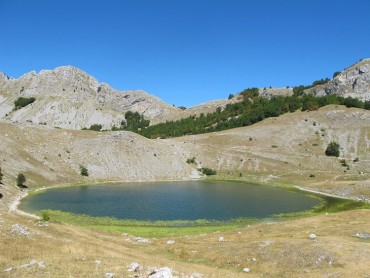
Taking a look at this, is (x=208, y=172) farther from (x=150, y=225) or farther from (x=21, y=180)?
(x=150, y=225)

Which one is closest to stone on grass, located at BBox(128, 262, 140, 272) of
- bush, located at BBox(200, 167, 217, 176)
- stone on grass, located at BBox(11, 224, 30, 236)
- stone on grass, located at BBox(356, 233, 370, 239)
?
stone on grass, located at BBox(11, 224, 30, 236)

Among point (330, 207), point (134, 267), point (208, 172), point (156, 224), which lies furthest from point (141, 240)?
point (208, 172)

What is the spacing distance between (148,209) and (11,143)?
228 ft

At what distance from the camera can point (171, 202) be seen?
8256 centimetres

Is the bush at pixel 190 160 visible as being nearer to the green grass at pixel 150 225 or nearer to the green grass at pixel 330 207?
the green grass at pixel 330 207

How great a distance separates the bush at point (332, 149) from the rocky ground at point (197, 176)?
3212mm

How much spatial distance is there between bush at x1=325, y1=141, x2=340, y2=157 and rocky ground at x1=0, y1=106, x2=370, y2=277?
3.21m

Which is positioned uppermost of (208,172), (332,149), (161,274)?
(332,149)

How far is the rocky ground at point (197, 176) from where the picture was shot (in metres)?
32.0

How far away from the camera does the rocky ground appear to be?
32.0 meters

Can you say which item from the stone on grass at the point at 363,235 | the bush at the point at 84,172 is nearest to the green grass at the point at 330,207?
the stone on grass at the point at 363,235

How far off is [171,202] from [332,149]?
101 metres

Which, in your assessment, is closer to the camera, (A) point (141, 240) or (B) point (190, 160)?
(A) point (141, 240)

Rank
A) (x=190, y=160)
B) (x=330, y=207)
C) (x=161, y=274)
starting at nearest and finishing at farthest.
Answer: (x=161, y=274) → (x=330, y=207) → (x=190, y=160)
